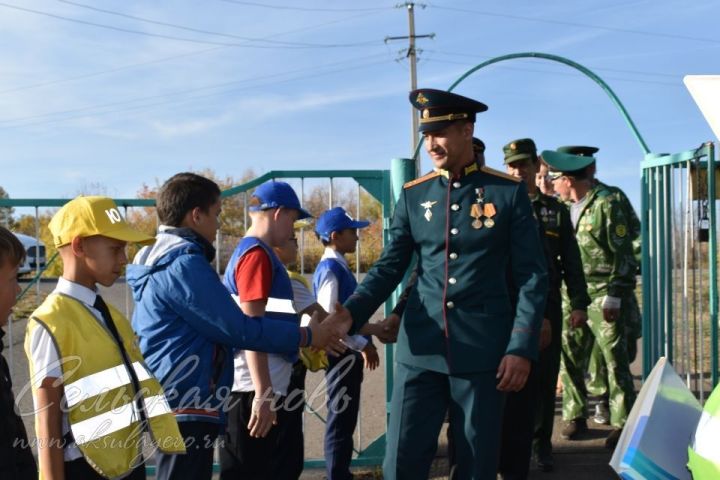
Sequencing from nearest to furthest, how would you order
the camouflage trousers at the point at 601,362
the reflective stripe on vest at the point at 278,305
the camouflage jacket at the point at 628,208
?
the reflective stripe on vest at the point at 278,305 → the camouflage jacket at the point at 628,208 → the camouflage trousers at the point at 601,362

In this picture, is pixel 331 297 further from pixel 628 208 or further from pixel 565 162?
pixel 628 208

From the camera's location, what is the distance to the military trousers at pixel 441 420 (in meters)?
3.30

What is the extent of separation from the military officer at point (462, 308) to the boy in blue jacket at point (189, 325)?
700mm

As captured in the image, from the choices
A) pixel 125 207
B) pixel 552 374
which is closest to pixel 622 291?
pixel 552 374

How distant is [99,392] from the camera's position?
2680 mm

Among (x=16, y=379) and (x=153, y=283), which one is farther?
(x=16, y=379)

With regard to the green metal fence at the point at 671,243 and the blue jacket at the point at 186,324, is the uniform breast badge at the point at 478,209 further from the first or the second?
the green metal fence at the point at 671,243

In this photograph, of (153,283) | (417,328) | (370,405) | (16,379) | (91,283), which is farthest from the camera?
(16,379)

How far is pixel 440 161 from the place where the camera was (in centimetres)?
353

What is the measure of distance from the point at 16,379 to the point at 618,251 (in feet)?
21.3

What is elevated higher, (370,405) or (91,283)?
(91,283)

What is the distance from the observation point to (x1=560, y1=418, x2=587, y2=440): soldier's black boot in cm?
595

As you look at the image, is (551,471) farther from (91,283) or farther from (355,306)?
(91,283)

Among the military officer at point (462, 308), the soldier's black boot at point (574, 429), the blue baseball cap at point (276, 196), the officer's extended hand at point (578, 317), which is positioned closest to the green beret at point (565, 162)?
the officer's extended hand at point (578, 317)
